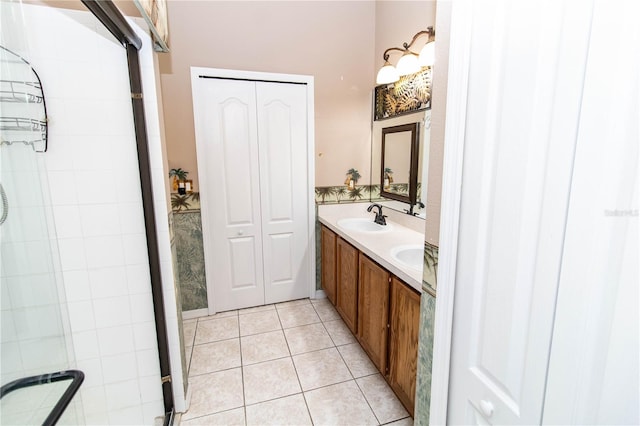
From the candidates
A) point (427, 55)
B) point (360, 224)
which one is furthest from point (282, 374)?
point (427, 55)

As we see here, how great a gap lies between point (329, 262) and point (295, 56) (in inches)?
76.7

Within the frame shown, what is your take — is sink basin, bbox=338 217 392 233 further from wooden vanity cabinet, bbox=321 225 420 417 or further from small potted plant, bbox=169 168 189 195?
small potted plant, bbox=169 168 189 195

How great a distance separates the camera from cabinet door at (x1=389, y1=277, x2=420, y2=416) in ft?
5.13

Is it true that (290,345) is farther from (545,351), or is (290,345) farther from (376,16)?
(376,16)

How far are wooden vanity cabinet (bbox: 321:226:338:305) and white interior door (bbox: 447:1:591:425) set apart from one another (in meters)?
1.86

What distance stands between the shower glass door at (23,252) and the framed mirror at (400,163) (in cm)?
225

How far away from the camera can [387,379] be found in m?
1.89

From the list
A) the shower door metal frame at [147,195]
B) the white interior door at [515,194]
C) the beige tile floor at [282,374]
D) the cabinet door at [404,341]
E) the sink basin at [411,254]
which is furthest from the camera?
the sink basin at [411,254]

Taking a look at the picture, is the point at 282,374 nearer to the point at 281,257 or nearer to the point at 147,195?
the point at 281,257

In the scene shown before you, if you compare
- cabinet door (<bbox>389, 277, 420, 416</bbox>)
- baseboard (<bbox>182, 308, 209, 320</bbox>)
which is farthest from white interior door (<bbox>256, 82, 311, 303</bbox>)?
cabinet door (<bbox>389, 277, 420, 416</bbox>)

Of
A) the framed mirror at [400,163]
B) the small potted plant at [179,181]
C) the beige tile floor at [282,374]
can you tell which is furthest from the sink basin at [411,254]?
the small potted plant at [179,181]

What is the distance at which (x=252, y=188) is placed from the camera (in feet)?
9.34

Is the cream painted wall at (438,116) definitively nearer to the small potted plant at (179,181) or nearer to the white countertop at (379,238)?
the white countertop at (379,238)

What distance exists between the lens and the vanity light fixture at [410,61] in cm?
211
